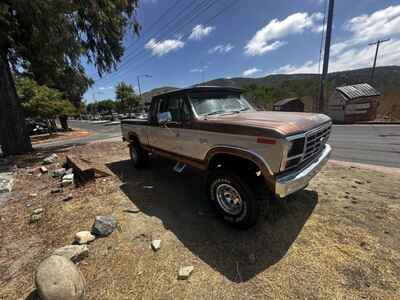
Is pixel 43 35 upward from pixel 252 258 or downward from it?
upward

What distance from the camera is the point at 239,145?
8.41 ft

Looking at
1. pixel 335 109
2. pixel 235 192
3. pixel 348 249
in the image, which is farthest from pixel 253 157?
pixel 335 109

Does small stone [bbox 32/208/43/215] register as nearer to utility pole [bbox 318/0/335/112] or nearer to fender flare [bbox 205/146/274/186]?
fender flare [bbox 205/146/274/186]

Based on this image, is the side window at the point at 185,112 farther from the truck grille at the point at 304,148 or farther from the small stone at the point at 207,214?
the truck grille at the point at 304,148

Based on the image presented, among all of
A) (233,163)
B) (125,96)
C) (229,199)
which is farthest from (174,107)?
(125,96)

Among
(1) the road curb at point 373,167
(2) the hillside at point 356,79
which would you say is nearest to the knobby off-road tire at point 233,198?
(1) the road curb at point 373,167

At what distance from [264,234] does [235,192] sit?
0.70 meters

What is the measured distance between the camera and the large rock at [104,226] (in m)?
2.90

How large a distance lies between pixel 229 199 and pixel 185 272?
1154 millimetres

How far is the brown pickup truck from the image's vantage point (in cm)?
231

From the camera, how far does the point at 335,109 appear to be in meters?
17.9

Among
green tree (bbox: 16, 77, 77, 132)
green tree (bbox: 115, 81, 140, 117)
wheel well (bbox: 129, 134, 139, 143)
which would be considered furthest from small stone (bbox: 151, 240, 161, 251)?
green tree (bbox: 115, 81, 140, 117)

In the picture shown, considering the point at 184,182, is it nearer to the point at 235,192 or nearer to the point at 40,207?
the point at 235,192

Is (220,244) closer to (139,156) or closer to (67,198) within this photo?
(67,198)
